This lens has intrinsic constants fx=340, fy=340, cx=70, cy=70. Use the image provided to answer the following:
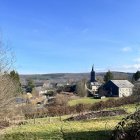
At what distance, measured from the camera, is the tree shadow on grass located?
13.8 m

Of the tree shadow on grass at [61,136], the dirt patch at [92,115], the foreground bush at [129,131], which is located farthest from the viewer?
the dirt patch at [92,115]

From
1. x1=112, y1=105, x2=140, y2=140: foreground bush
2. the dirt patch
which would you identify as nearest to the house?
the dirt patch

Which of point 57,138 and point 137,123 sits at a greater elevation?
point 137,123

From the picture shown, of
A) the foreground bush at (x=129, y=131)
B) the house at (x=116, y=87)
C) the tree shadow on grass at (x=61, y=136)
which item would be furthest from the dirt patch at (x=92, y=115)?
the house at (x=116, y=87)

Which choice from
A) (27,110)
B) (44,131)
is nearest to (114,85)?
(27,110)

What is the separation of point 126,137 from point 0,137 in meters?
7.08

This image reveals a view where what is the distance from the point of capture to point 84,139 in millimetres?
13812

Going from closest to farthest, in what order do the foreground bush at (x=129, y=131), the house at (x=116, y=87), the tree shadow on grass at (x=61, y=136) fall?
the foreground bush at (x=129, y=131) < the tree shadow on grass at (x=61, y=136) < the house at (x=116, y=87)

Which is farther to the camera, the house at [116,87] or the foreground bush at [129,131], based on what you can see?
the house at [116,87]

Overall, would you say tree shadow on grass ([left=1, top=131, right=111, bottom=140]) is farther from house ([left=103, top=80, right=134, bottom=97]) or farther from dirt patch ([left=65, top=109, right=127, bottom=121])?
house ([left=103, top=80, right=134, bottom=97])

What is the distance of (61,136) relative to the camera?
14.0 metres

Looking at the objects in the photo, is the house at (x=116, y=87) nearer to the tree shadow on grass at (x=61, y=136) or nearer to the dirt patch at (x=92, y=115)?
the dirt patch at (x=92, y=115)

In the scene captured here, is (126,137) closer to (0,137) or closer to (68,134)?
(68,134)

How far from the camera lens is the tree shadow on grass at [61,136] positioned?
45.2 ft
